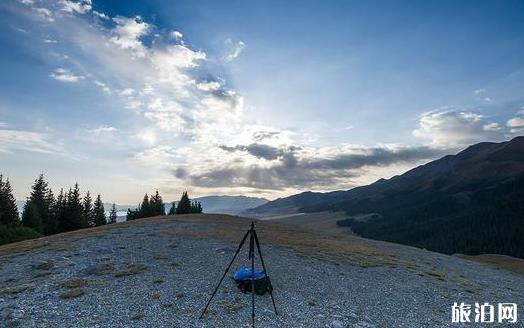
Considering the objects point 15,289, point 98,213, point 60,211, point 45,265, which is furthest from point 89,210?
point 15,289

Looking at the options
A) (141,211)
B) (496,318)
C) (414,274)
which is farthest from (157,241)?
(141,211)

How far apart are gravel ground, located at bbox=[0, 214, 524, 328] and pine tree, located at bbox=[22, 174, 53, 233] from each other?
42168mm

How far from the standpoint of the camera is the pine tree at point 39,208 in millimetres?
77375

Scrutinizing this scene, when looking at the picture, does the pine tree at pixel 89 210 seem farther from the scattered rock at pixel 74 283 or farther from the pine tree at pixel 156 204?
the scattered rock at pixel 74 283

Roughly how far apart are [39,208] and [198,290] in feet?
243

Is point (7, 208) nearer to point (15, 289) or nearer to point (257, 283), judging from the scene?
point (15, 289)

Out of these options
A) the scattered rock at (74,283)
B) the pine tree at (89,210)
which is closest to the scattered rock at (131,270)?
the scattered rock at (74,283)

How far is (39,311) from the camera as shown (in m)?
21.2

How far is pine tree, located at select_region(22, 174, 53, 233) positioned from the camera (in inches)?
3046

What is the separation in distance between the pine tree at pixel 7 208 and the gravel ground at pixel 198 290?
141ft

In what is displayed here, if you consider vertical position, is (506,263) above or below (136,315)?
below

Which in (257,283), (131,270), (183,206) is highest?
(183,206)

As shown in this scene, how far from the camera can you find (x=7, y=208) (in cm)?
7606

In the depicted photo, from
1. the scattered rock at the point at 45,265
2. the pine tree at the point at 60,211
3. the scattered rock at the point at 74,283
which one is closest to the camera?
the scattered rock at the point at 74,283
